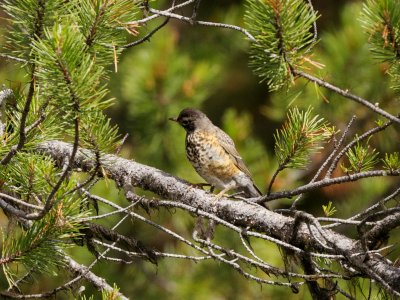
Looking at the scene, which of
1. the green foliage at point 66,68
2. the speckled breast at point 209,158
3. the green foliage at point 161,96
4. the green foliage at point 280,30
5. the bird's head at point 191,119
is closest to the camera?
the green foliage at point 66,68

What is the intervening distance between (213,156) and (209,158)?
25 millimetres

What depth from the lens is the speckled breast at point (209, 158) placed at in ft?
13.0

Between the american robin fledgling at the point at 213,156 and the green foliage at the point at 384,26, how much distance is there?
1.99m

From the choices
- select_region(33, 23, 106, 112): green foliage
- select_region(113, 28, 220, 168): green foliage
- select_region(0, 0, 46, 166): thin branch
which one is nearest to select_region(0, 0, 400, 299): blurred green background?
select_region(113, 28, 220, 168): green foliage

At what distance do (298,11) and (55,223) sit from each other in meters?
0.86

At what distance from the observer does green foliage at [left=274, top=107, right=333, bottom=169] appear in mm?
2393

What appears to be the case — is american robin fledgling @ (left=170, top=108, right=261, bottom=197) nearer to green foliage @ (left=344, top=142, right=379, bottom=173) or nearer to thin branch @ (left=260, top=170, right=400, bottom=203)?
thin branch @ (left=260, top=170, right=400, bottom=203)

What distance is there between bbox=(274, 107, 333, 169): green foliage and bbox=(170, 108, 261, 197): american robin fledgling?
1.43 m

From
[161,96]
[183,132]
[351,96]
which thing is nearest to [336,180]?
[351,96]

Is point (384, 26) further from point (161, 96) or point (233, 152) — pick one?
point (161, 96)

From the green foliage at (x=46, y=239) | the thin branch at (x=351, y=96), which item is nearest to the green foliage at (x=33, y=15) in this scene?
the green foliage at (x=46, y=239)

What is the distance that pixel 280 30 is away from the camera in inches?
78.7

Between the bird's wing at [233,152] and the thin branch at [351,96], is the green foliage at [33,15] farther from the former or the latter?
the bird's wing at [233,152]

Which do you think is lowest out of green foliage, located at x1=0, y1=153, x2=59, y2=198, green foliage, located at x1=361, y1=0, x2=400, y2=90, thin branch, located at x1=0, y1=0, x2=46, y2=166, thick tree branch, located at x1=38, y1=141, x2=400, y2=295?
thick tree branch, located at x1=38, y1=141, x2=400, y2=295
